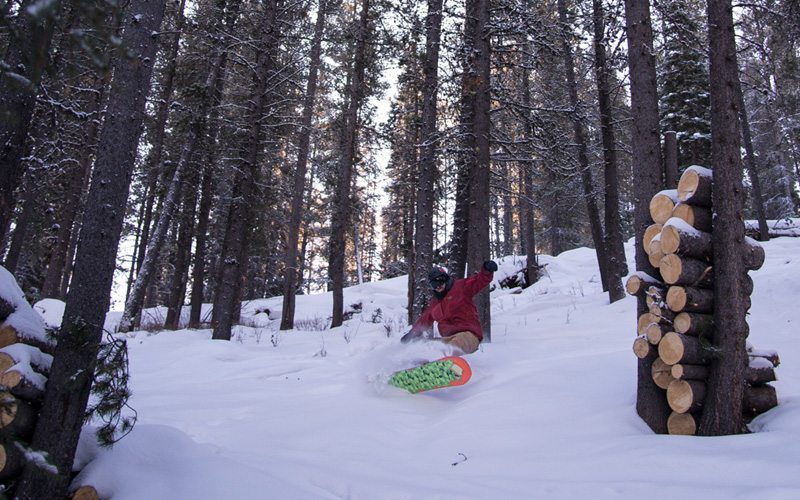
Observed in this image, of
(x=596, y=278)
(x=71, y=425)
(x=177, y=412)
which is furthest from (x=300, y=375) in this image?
(x=596, y=278)

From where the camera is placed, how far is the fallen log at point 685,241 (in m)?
4.70

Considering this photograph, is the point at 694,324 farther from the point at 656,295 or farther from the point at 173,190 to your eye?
the point at 173,190

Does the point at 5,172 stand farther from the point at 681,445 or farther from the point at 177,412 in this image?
the point at 681,445

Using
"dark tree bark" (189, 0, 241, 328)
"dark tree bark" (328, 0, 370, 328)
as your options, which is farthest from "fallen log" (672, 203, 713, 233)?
"dark tree bark" (189, 0, 241, 328)

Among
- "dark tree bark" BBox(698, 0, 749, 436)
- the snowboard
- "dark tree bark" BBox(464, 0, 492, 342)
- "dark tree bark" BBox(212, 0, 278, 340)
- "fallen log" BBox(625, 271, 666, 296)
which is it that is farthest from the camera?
"dark tree bark" BBox(212, 0, 278, 340)

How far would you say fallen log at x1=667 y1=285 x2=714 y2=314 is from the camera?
4680 millimetres

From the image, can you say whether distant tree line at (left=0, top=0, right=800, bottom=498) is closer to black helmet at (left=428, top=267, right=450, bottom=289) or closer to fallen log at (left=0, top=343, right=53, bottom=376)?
fallen log at (left=0, top=343, right=53, bottom=376)

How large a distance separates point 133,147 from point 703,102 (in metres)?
20.1

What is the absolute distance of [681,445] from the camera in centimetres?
413

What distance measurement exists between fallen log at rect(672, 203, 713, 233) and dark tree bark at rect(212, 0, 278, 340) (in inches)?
376

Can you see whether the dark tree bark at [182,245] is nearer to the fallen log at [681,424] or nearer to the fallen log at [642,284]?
the fallen log at [642,284]

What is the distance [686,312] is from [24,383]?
18.2 ft

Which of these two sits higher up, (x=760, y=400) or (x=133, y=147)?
(x=133, y=147)

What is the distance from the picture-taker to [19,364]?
11.4ft
